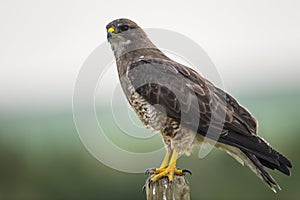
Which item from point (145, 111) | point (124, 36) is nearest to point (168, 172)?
point (145, 111)

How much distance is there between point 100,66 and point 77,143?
8.74 metres

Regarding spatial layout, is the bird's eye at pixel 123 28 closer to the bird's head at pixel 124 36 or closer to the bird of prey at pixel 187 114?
the bird's head at pixel 124 36

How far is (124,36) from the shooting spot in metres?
9.27

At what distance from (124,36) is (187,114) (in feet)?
4.58

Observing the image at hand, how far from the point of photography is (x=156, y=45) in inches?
376

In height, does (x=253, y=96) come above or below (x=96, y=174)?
above

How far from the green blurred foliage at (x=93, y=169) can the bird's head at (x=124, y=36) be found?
195 inches

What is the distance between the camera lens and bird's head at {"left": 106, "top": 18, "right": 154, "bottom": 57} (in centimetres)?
919

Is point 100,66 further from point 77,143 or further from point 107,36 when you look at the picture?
point 77,143

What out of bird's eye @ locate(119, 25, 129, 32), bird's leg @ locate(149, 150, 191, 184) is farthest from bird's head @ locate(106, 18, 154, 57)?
bird's leg @ locate(149, 150, 191, 184)

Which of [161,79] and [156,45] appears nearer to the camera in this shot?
[161,79]

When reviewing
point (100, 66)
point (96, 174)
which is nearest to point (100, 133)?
point (100, 66)

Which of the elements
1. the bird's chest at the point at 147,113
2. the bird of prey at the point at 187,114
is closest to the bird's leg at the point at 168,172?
the bird of prey at the point at 187,114

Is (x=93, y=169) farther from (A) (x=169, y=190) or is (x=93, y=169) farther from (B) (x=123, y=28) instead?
(A) (x=169, y=190)
